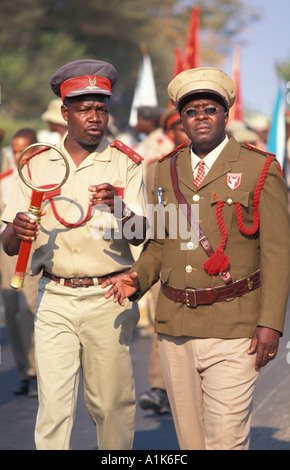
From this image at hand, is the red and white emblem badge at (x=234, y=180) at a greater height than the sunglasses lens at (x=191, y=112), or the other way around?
the sunglasses lens at (x=191, y=112)

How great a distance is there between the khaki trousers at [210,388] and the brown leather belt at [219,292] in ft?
0.63

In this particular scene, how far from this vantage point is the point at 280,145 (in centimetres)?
1226

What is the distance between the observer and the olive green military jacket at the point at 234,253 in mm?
4117

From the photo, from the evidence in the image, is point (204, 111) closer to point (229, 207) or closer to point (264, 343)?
point (229, 207)

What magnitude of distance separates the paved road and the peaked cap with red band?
5.90 feet

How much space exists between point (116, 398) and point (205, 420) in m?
0.57

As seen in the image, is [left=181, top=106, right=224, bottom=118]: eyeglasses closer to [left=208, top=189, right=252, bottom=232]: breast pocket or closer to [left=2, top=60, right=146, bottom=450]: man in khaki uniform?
[left=208, top=189, right=252, bottom=232]: breast pocket

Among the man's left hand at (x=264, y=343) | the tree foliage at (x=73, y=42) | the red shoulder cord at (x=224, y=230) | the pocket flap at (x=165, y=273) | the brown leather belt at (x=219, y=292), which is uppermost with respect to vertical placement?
the tree foliage at (x=73, y=42)

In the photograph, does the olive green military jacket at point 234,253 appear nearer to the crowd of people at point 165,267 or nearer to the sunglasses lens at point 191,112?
the crowd of people at point 165,267

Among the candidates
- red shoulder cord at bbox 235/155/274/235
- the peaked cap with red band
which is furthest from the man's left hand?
the peaked cap with red band

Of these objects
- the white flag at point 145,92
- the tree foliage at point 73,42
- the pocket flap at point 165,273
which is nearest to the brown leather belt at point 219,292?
the pocket flap at point 165,273

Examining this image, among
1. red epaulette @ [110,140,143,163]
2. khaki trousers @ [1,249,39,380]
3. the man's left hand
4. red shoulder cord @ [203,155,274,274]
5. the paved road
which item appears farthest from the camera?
khaki trousers @ [1,249,39,380]

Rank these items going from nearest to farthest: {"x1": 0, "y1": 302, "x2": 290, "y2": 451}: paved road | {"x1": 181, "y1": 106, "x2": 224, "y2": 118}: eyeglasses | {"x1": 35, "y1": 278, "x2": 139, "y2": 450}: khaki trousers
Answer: {"x1": 181, "y1": 106, "x2": 224, "y2": 118}: eyeglasses < {"x1": 35, "y1": 278, "x2": 139, "y2": 450}: khaki trousers < {"x1": 0, "y1": 302, "x2": 290, "y2": 451}: paved road

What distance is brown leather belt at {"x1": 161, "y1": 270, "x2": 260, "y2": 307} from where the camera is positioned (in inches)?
166
